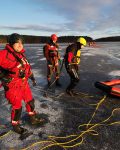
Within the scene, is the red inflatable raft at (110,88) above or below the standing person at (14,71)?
below

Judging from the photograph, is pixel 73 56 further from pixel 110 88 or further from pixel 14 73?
pixel 14 73

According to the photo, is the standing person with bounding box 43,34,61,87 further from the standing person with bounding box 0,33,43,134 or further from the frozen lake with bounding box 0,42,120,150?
the standing person with bounding box 0,33,43,134

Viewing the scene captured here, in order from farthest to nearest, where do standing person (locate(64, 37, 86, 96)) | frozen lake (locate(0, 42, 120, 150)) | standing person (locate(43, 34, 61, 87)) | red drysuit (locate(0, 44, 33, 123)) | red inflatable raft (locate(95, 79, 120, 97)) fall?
standing person (locate(43, 34, 61, 87)) → standing person (locate(64, 37, 86, 96)) → red inflatable raft (locate(95, 79, 120, 97)) → frozen lake (locate(0, 42, 120, 150)) → red drysuit (locate(0, 44, 33, 123))

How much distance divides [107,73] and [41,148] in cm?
715

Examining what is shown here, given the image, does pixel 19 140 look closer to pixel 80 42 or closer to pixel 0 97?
pixel 0 97

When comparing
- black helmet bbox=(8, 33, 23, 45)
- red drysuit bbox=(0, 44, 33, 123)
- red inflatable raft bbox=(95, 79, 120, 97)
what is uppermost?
black helmet bbox=(8, 33, 23, 45)

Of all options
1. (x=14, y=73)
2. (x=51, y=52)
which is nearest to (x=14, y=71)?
(x=14, y=73)

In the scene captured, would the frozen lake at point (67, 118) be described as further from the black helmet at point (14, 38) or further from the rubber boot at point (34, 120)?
the black helmet at point (14, 38)

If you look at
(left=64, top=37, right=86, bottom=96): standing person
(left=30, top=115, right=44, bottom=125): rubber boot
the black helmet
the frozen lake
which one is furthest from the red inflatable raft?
the black helmet

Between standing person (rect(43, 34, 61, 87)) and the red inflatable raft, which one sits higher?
standing person (rect(43, 34, 61, 87))

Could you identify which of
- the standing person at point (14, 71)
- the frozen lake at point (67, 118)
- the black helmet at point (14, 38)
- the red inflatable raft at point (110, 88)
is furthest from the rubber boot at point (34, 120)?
the red inflatable raft at point (110, 88)

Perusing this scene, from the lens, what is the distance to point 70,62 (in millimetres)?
6980

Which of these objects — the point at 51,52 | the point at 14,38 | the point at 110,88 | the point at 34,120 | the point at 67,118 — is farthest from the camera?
→ the point at 51,52

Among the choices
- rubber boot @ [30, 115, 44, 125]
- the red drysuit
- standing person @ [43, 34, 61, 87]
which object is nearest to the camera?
the red drysuit
